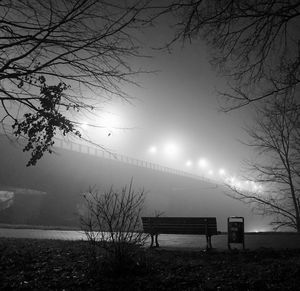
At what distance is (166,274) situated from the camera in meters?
4.80

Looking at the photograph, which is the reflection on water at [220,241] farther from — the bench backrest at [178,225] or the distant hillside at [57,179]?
the distant hillside at [57,179]

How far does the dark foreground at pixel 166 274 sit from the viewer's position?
4191 millimetres

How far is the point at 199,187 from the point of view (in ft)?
209

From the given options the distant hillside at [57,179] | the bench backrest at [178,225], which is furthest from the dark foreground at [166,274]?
the distant hillside at [57,179]

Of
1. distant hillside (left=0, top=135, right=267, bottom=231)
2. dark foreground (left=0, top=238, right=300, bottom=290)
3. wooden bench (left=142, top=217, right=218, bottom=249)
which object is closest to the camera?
dark foreground (left=0, top=238, right=300, bottom=290)

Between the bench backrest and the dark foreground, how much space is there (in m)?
2.90

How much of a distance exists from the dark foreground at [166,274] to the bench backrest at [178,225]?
290 centimetres

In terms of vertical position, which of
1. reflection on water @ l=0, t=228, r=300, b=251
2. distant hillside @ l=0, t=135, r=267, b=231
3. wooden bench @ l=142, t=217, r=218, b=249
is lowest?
reflection on water @ l=0, t=228, r=300, b=251

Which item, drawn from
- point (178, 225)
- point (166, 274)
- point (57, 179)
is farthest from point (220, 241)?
point (57, 179)

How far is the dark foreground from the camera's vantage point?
419 centimetres

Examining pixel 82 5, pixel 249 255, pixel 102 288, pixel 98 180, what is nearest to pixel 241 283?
pixel 102 288

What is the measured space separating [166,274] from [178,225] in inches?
206

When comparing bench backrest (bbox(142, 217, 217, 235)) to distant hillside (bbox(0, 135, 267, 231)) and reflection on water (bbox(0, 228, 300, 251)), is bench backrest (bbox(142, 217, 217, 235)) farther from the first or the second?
distant hillside (bbox(0, 135, 267, 231))

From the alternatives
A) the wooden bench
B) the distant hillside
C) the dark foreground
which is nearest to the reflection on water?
the wooden bench
